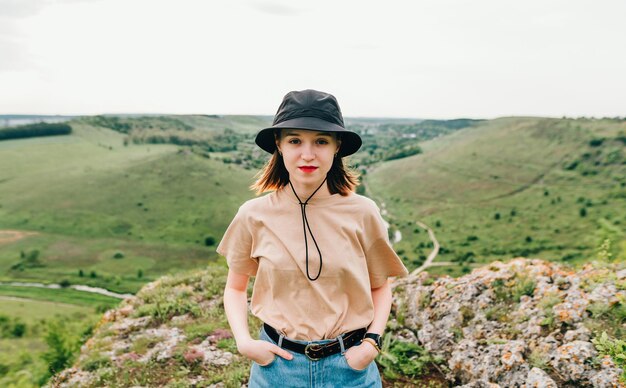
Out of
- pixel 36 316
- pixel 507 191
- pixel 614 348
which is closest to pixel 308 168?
pixel 614 348

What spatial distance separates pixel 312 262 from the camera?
110 inches

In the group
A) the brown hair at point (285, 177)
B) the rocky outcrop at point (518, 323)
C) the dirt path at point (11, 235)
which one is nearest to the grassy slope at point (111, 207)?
the dirt path at point (11, 235)

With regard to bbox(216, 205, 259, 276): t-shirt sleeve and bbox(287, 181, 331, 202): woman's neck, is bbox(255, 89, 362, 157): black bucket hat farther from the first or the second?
bbox(216, 205, 259, 276): t-shirt sleeve

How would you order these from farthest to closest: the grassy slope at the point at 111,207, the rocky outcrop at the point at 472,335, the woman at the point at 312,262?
the grassy slope at the point at 111,207 → the rocky outcrop at the point at 472,335 → the woman at the point at 312,262

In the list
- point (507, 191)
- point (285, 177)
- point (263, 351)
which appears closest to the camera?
point (263, 351)

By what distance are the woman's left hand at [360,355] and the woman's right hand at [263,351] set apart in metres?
0.42

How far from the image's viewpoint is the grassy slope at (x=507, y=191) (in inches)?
3492

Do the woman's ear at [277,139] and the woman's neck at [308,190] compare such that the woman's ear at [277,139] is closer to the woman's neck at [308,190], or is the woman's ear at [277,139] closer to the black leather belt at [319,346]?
the woman's neck at [308,190]

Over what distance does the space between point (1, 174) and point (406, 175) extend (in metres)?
140

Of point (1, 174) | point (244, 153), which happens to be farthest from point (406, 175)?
point (1, 174)

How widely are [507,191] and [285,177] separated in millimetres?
131936

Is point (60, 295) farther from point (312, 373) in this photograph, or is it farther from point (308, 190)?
point (308, 190)

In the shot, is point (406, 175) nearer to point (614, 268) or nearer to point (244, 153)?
point (244, 153)

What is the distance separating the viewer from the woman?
2811 millimetres
